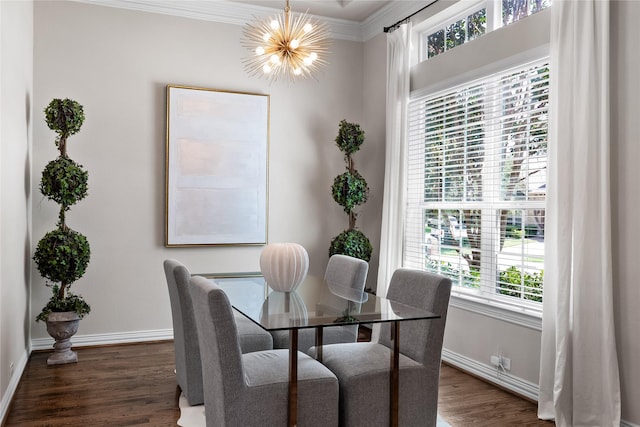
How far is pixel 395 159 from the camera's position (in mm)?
4945

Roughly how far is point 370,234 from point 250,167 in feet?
4.71

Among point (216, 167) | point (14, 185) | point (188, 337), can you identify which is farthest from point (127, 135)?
point (188, 337)

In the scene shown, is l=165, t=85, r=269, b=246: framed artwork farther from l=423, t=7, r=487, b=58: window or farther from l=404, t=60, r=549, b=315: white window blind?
l=423, t=7, r=487, b=58: window

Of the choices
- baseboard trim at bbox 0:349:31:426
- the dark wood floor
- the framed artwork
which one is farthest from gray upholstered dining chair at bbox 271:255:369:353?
the framed artwork

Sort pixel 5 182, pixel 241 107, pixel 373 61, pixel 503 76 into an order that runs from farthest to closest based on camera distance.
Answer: pixel 373 61, pixel 241 107, pixel 503 76, pixel 5 182

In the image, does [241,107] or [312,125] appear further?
[312,125]

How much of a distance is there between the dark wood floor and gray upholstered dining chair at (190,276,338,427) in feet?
3.00

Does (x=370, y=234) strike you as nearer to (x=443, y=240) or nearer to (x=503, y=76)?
(x=443, y=240)

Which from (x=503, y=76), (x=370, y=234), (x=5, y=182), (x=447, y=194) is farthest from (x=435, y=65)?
(x=5, y=182)

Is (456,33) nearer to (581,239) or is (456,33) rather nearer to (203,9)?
(581,239)

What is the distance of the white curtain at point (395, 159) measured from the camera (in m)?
4.89

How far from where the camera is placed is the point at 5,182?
3.28 meters

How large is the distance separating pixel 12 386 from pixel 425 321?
107 inches

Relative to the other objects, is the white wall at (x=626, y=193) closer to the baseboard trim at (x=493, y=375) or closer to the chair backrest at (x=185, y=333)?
the baseboard trim at (x=493, y=375)
